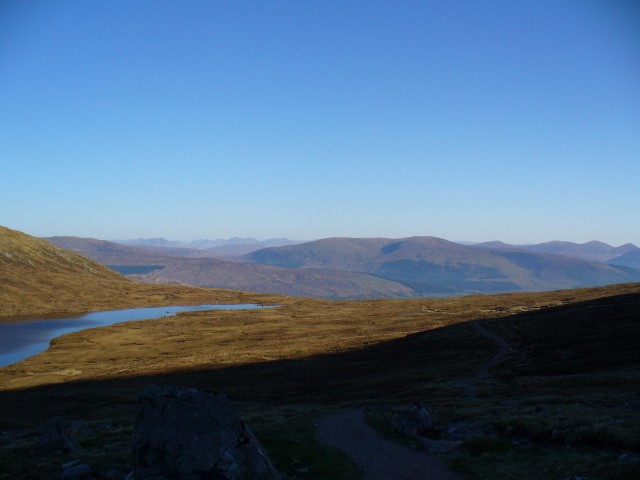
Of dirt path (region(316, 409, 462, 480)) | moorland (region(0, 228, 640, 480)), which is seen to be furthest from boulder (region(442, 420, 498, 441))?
dirt path (region(316, 409, 462, 480))

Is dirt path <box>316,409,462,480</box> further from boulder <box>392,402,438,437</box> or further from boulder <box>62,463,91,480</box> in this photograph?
boulder <box>62,463,91,480</box>

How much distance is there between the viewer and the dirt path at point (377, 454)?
25.6m

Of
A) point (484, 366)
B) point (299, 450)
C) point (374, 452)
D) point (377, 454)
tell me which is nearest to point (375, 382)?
point (484, 366)

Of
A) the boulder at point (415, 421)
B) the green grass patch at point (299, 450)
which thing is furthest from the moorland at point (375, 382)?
the boulder at point (415, 421)

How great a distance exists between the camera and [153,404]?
21.8 meters

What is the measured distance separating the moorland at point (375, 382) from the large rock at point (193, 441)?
20.6ft

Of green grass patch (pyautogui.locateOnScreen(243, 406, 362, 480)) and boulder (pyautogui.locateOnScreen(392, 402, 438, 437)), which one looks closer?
green grass patch (pyautogui.locateOnScreen(243, 406, 362, 480))

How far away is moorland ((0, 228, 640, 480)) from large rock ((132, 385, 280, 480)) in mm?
6292

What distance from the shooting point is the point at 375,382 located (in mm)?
67625

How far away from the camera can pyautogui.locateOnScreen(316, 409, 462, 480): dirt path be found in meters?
25.6

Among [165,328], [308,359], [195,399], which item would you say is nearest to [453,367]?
[308,359]

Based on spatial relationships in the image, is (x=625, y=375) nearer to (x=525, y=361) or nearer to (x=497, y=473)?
(x=525, y=361)

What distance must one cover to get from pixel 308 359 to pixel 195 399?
73.3 m

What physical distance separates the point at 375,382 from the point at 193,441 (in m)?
50.6
